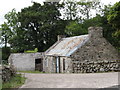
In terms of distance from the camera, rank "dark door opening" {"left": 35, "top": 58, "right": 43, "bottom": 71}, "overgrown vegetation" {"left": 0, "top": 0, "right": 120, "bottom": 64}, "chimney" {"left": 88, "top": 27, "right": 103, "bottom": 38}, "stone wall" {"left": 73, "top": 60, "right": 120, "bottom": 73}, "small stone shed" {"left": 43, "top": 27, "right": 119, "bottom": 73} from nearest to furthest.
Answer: "stone wall" {"left": 73, "top": 60, "right": 120, "bottom": 73} → "small stone shed" {"left": 43, "top": 27, "right": 119, "bottom": 73} → "chimney" {"left": 88, "top": 27, "right": 103, "bottom": 38} → "dark door opening" {"left": 35, "top": 58, "right": 43, "bottom": 71} → "overgrown vegetation" {"left": 0, "top": 0, "right": 120, "bottom": 64}

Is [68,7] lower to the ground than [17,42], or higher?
higher

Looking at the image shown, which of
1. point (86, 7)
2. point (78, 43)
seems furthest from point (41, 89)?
point (86, 7)

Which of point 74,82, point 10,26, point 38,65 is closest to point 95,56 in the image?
point 74,82

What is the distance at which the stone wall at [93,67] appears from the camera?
49.1ft

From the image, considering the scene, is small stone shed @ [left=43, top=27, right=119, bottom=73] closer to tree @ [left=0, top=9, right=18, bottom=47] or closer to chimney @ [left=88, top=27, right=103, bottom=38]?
chimney @ [left=88, top=27, right=103, bottom=38]

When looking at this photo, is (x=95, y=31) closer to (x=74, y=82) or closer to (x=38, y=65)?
(x=74, y=82)

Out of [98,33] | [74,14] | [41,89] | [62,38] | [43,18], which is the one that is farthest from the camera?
[74,14]

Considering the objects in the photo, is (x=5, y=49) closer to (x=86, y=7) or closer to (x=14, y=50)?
(x=14, y=50)

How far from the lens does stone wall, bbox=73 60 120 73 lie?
1496 centimetres

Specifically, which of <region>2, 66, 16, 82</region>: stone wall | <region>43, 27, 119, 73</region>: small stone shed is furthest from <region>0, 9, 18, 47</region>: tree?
<region>2, 66, 16, 82</region>: stone wall

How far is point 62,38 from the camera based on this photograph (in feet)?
76.0

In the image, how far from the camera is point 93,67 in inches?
588

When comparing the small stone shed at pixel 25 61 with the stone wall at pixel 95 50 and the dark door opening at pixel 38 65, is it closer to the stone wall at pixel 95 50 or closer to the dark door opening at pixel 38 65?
the dark door opening at pixel 38 65

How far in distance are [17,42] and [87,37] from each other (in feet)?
53.3
